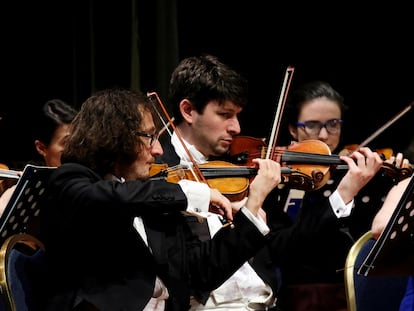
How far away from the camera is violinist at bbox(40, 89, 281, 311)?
1.63 m

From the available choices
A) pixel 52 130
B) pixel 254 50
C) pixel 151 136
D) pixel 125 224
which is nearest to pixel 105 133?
pixel 151 136

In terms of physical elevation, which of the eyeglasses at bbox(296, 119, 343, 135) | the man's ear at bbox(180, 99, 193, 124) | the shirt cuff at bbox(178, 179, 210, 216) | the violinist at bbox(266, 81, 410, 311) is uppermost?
the man's ear at bbox(180, 99, 193, 124)

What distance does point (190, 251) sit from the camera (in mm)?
1897

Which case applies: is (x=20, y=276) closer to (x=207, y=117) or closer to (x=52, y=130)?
(x=207, y=117)

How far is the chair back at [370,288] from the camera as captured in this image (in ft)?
5.96

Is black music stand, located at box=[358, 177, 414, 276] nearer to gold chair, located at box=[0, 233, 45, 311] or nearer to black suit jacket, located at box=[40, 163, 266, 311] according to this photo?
black suit jacket, located at box=[40, 163, 266, 311]

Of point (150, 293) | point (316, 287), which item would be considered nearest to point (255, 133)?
point (316, 287)

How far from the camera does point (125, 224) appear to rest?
1679 mm

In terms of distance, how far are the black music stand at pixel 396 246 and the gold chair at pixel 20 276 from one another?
804 millimetres

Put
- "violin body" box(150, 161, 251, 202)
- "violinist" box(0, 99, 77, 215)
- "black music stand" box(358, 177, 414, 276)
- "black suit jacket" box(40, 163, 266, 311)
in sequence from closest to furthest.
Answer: "black music stand" box(358, 177, 414, 276)
"black suit jacket" box(40, 163, 266, 311)
"violin body" box(150, 161, 251, 202)
"violinist" box(0, 99, 77, 215)

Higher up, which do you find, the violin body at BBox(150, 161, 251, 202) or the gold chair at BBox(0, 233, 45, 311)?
the violin body at BBox(150, 161, 251, 202)

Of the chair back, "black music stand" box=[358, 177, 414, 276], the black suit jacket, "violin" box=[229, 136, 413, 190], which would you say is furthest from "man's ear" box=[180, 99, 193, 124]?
"black music stand" box=[358, 177, 414, 276]

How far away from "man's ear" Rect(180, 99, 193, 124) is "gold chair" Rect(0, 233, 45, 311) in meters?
0.73

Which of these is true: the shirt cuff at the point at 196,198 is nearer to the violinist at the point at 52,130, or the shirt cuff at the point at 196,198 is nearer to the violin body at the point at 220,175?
the violin body at the point at 220,175
